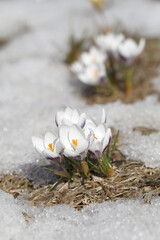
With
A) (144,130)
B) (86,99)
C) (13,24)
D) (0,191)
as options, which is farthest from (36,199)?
(13,24)

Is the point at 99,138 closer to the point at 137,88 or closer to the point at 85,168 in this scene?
the point at 85,168

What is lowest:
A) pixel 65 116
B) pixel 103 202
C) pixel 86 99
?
pixel 86 99

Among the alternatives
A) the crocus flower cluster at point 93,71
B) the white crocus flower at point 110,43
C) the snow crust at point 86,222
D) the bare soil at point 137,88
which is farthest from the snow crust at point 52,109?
the white crocus flower at point 110,43

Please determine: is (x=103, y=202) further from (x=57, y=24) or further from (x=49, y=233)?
(x=57, y=24)

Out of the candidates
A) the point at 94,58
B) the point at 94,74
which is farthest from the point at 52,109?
the point at 94,58

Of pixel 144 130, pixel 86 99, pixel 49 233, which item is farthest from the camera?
pixel 86 99

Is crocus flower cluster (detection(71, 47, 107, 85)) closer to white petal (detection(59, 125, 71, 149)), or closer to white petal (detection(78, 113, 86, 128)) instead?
white petal (detection(78, 113, 86, 128))
